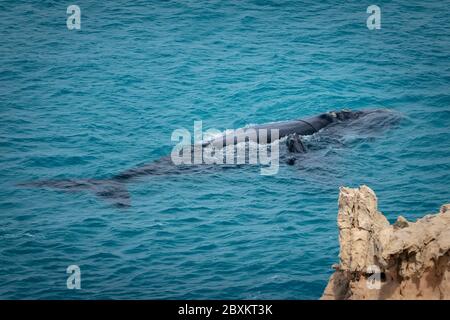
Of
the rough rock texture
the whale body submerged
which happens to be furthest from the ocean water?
the rough rock texture

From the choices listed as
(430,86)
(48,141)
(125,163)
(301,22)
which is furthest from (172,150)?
(301,22)

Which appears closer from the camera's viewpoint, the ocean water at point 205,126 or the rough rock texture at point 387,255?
the rough rock texture at point 387,255

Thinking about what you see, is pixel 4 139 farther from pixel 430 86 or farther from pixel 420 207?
pixel 430 86

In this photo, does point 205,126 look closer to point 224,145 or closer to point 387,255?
point 224,145

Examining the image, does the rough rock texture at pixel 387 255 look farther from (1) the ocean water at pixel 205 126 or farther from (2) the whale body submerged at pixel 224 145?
(2) the whale body submerged at pixel 224 145

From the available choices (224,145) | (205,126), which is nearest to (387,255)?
(224,145)

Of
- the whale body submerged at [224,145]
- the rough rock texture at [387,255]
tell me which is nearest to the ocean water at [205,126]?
the whale body submerged at [224,145]
